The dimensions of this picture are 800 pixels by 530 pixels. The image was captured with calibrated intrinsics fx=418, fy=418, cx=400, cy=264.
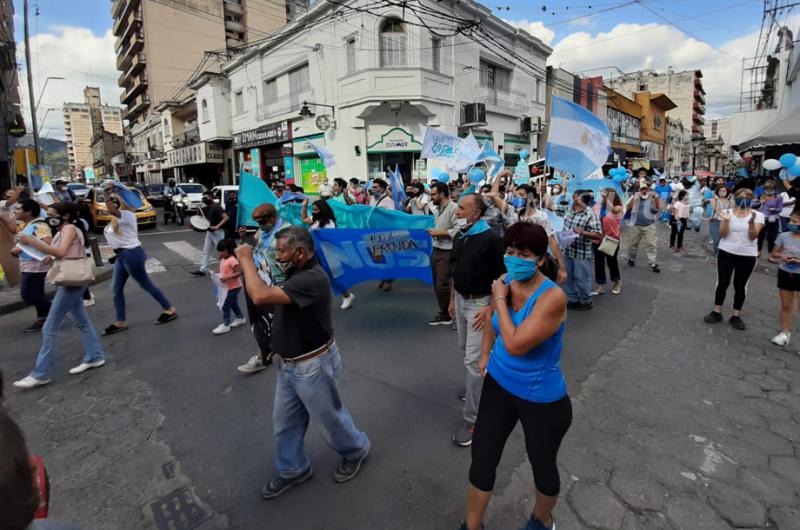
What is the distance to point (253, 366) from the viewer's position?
4.55 metres

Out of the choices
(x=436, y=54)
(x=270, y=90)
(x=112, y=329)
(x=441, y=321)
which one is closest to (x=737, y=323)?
(x=441, y=321)

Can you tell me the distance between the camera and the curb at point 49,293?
22.6 ft

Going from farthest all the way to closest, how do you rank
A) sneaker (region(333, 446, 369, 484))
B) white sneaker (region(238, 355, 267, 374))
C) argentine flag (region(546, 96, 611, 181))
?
argentine flag (region(546, 96, 611, 181)), white sneaker (region(238, 355, 267, 374)), sneaker (region(333, 446, 369, 484))

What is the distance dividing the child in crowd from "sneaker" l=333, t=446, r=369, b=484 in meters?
3.22

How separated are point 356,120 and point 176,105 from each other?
89.3 ft

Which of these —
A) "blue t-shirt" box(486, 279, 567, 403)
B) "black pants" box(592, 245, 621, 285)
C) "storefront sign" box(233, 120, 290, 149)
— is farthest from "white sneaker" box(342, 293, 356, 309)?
"storefront sign" box(233, 120, 290, 149)

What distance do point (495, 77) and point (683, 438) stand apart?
24.2m

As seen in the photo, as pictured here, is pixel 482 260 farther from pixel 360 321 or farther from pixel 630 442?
pixel 360 321

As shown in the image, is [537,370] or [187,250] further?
[187,250]

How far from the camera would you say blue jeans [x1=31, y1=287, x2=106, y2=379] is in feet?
14.2

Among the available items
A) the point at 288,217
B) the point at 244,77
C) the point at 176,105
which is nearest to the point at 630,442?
the point at 288,217

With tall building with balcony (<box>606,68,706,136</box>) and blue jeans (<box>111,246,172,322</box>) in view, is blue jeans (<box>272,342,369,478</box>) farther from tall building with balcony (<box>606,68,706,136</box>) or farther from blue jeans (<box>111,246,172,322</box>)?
tall building with balcony (<box>606,68,706,136</box>)

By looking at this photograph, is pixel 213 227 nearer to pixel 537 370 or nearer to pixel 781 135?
pixel 537 370

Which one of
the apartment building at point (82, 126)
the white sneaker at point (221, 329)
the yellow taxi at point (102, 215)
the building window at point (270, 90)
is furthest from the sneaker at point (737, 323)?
the apartment building at point (82, 126)
